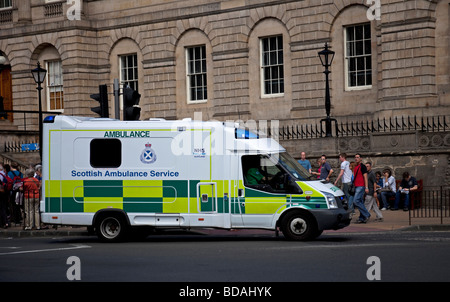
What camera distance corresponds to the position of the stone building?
1304 inches

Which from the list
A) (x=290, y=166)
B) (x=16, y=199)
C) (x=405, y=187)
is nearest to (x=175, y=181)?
(x=290, y=166)

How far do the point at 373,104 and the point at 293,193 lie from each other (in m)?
17.0

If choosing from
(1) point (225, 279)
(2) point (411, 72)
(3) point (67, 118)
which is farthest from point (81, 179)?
(2) point (411, 72)

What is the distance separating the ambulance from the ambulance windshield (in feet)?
0.09

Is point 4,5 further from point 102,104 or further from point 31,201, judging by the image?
point 102,104

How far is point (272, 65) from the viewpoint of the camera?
38.4 metres

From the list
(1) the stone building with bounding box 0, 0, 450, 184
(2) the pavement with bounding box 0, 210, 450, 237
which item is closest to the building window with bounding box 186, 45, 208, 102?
(1) the stone building with bounding box 0, 0, 450, 184

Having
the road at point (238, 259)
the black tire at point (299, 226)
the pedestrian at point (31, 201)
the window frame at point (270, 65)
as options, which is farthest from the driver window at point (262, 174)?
the window frame at point (270, 65)

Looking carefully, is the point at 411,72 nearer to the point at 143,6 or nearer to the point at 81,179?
the point at 143,6

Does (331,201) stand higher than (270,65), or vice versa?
(270,65)

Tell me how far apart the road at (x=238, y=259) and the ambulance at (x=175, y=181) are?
0.50 meters

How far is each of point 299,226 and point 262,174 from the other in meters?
1.29

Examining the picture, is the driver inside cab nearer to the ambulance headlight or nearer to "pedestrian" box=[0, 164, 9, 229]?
the ambulance headlight

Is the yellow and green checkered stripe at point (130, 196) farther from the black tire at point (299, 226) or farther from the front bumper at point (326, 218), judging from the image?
the front bumper at point (326, 218)
